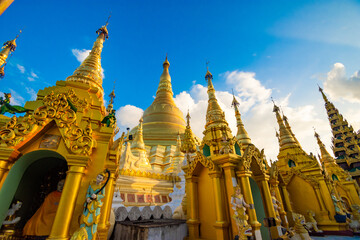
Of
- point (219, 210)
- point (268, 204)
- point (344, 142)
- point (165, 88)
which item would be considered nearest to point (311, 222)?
point (268, 204)

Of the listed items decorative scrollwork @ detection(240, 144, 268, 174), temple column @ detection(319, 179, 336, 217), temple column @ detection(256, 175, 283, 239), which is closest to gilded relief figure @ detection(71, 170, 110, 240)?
decorative scrollwork @ detection(240, 144, 268, 174)

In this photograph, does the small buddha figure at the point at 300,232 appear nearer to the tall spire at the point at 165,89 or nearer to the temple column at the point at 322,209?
the temple column at the point at 322,209

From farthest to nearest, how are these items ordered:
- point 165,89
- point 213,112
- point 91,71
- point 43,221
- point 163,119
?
point 165,89 → point 163,119 → point 213,112 → point 91,71 → point 43,221

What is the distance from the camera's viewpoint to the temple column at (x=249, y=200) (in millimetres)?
5125

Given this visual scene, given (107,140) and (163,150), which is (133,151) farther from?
(107,140)

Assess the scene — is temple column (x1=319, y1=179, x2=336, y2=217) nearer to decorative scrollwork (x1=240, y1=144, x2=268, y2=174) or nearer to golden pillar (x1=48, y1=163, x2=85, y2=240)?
decorative scrollwork (x1=240, y1=144, x2=268, y2=174)

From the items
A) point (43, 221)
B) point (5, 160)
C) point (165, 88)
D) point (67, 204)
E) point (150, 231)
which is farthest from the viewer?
point (165, 88)

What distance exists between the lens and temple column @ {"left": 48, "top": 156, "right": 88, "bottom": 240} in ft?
10.9

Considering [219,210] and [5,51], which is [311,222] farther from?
[5,51]

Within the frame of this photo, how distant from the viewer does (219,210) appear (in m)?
5.49

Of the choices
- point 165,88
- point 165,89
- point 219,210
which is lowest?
point 219,210

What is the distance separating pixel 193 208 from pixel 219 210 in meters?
1.23

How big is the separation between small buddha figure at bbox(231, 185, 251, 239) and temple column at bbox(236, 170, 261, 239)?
322 millimetres

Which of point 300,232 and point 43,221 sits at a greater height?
point 43,221
